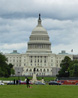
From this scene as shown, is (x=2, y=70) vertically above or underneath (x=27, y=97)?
above

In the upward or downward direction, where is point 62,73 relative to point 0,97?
upward

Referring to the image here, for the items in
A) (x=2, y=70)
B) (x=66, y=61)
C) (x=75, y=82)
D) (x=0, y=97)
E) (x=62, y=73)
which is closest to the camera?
(x=0, y=97)

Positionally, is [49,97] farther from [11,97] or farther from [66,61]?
[66,61]

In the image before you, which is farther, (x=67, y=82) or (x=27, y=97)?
(x=67, y=82)

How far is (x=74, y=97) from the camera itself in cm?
4138

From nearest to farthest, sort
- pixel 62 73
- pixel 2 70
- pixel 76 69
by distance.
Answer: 1. pixel 2 70
2. pixel 76 69
3. pixel 62 73

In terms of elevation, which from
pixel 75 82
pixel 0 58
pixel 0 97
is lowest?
pixel 0 97

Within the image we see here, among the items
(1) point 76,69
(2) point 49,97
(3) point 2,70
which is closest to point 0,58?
(3) point 2,70

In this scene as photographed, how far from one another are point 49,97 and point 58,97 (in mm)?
809

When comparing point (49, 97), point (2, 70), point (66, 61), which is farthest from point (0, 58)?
point (49, 97)

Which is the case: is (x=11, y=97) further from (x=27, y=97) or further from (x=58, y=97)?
(x=58, y=97)

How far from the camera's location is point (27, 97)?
41.0 m

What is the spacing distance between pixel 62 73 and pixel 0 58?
43.0m

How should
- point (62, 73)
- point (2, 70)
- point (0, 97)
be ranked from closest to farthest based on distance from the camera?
point (0, 97), point (2, 70), point (62, 73)
